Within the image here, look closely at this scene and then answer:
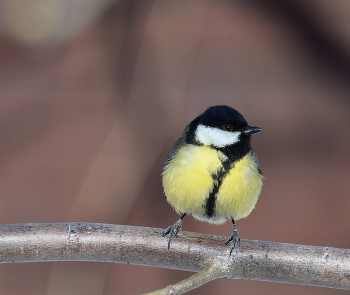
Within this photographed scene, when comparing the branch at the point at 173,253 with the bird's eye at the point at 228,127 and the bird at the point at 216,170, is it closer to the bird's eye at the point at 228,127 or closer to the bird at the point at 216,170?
the bird at the point at 216,170

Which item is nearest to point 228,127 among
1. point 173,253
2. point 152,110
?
point 173,253

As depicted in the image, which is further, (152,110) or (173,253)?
(152,110)

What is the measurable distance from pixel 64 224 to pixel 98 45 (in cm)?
90

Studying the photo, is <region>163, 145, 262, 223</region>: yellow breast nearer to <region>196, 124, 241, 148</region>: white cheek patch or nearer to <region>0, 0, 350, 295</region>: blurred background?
<region>196, 124, 241, 148</region>: white cheek patch

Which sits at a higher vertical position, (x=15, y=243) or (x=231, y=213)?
(x=231, y=213)

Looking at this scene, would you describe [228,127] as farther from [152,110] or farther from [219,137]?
[152,110]

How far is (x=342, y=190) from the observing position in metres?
1.41

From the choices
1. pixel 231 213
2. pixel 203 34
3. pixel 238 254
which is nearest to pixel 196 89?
pixel 203 34

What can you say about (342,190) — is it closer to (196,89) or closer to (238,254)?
(196,89)

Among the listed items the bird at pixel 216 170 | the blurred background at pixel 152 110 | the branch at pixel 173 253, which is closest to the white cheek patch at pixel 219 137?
the bird at pixel 216 170

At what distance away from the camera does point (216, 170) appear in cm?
76

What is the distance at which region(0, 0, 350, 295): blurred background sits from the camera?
1.35 metres

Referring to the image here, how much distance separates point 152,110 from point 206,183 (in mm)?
676

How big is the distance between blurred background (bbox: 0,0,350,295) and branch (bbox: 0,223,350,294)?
23.8 inches
